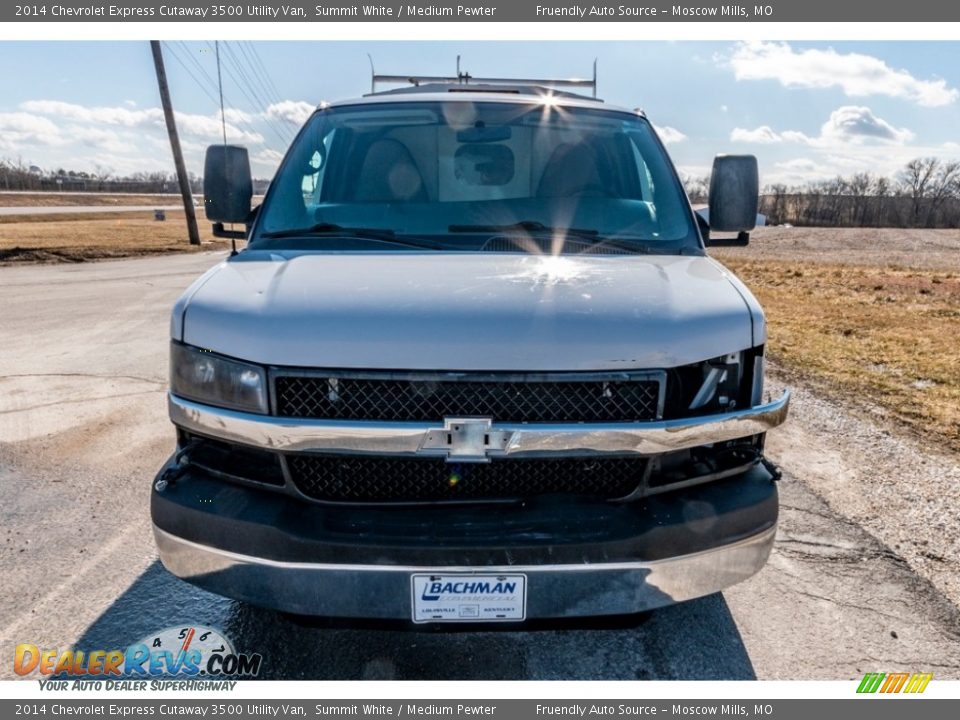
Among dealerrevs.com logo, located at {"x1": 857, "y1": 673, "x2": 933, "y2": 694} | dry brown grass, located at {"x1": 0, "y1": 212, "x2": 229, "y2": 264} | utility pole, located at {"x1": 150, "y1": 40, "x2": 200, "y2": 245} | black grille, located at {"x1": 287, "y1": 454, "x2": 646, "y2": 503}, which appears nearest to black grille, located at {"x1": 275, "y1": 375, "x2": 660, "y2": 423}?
black grille, located at {"x1": 287, "y1": 454, "x2": 646, "y2": 503}

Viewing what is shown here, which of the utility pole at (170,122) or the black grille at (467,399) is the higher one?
the utility pole at (170,122)

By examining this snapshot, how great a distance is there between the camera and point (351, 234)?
3.00 m

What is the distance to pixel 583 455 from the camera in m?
2.19

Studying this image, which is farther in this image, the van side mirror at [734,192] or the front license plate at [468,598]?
the van side mirror at [734,192]

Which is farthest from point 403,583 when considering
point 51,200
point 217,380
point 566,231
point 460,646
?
point 51,200

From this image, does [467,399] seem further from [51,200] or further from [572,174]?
[51,200]

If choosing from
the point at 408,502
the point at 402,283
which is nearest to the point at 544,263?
the point at 402,283

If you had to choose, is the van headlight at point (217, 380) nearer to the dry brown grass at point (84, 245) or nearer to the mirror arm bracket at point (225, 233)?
the mirror arm bracket at point (225, 233)

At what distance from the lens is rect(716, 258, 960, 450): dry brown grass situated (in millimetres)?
5738

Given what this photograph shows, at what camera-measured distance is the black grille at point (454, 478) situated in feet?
7.48

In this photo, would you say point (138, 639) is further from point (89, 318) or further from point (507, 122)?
point (89, 318)

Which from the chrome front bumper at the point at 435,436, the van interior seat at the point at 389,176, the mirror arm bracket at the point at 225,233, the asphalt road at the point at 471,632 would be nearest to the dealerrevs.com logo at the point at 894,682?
the asphalt road at the point at 471,632

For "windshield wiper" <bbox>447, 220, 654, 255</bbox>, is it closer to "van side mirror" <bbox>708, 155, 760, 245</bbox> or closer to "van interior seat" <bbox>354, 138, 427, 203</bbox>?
"van interior seat" <bbox>354, 138, 427, 203</bbox>
